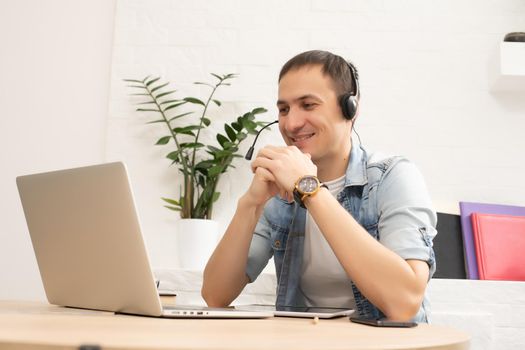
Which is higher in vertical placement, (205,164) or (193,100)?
(193,100)

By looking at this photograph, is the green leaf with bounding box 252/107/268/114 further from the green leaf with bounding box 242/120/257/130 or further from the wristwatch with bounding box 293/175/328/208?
the wristwatch with bounding box 293/175/328/208

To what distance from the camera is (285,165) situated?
52.2 inches

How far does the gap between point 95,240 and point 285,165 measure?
1.69 feet

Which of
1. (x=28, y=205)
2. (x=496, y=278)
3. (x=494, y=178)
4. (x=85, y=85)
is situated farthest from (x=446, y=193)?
(x=28, y=205)

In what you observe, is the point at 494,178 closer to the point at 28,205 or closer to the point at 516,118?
the point at 516,118

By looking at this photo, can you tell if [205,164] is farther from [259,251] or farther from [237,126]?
[259,251]

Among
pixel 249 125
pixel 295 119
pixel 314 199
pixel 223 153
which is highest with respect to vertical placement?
pixel 249 125

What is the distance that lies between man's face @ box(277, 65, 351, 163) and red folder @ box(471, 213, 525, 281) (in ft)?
3.74

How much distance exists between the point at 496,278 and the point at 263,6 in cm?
155

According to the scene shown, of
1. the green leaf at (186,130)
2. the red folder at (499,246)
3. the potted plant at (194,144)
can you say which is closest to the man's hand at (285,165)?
the potted plant at (194,144)

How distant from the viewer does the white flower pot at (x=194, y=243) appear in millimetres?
2426

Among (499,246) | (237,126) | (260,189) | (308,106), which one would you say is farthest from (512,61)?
(260,189)

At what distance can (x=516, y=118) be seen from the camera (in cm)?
275

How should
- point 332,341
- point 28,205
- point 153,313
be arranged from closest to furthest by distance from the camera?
1. point 332,341
2. point 153,313
3. point 28,205
